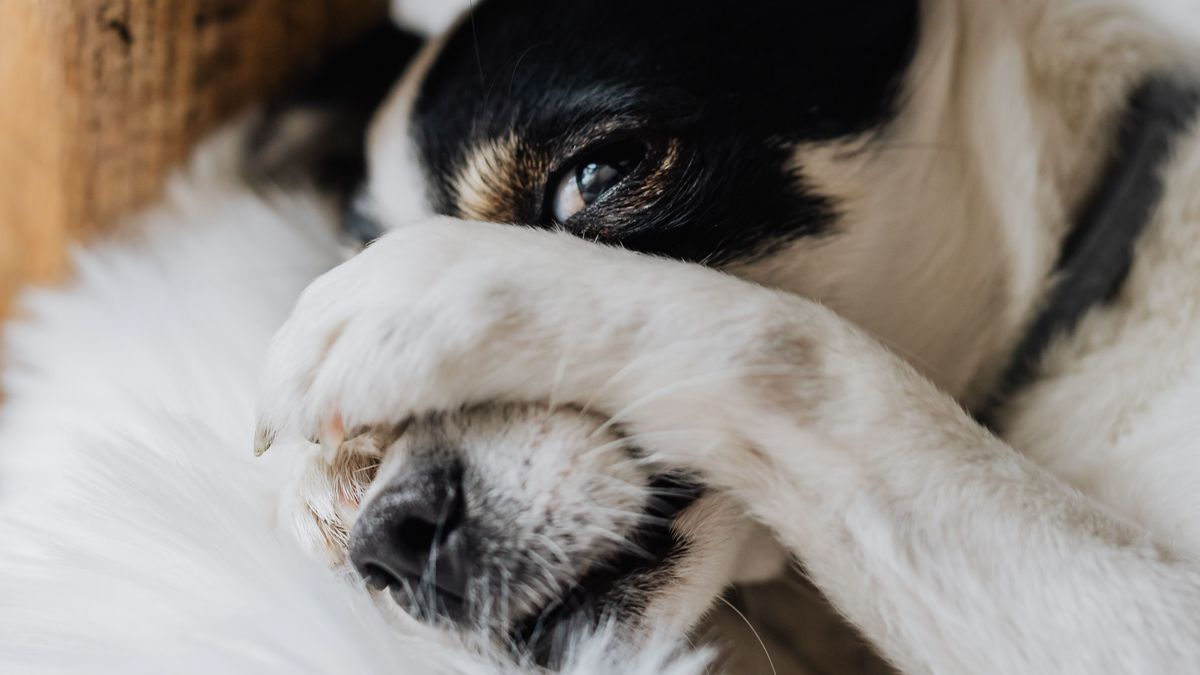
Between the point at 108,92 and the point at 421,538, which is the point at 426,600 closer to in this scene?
the point at 421,538

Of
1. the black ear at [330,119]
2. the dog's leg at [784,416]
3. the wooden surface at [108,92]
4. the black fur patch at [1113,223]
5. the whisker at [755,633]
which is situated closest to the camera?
the dog's leg at [784,416]

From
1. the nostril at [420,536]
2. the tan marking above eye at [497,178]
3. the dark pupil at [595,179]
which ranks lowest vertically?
the nostril at [420,536]

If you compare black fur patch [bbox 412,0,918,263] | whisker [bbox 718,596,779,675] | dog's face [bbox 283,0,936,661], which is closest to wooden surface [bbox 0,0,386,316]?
dog's face [bbox 283,0,936,661]

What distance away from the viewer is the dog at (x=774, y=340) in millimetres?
598

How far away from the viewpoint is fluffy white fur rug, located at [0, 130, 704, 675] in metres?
0.62

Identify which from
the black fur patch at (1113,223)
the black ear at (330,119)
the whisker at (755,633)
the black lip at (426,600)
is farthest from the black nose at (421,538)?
the black ear at (330,119)

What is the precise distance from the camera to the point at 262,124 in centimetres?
118

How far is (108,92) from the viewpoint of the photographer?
1.03m

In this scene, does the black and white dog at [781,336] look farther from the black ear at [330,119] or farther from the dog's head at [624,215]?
the black ear at [330,119]

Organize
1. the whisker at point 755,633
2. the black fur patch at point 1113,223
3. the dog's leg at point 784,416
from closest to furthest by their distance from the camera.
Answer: the dog's leg at point 784,416
the whisker at point 755,633
the black fur patch at point 1113,223

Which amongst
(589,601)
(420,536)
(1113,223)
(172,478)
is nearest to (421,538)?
(420,536)

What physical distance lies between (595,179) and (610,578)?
0.31 metres

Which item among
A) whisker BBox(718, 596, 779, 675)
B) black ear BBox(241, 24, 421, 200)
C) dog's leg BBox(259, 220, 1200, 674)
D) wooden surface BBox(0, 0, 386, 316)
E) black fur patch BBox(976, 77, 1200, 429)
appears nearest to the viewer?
dog's leg BBox(259, 220, 1200, 674)

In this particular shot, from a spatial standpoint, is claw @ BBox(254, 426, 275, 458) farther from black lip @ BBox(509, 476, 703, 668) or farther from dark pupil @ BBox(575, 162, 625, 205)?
dark pupil @ BBox(575, 162, 625, 205)
